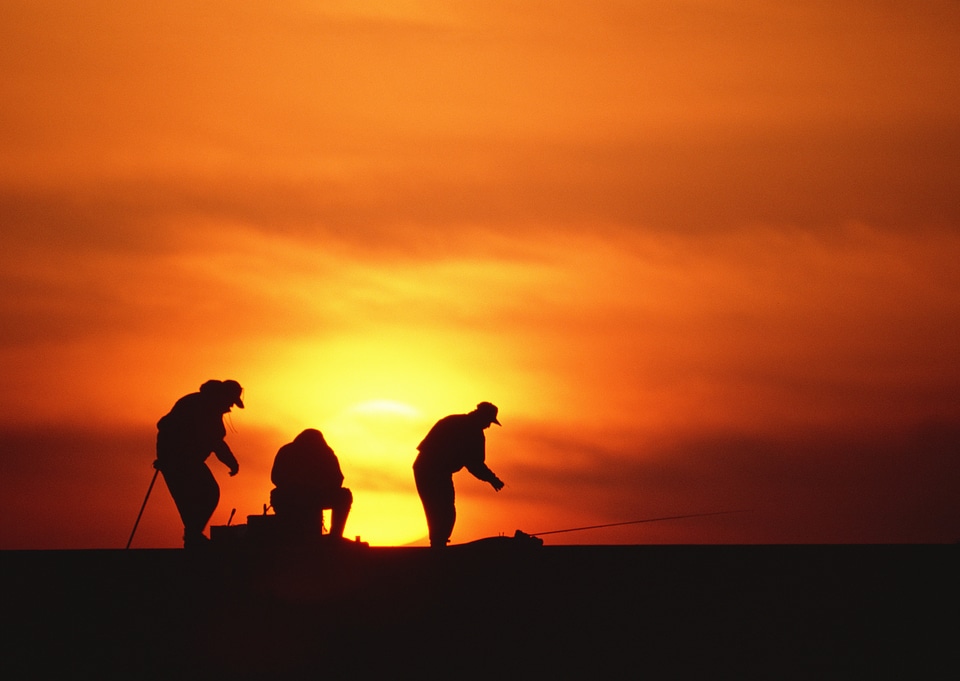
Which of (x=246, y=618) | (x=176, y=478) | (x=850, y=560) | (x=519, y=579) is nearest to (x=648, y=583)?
(x=519, y=579)

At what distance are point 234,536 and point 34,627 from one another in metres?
2.53

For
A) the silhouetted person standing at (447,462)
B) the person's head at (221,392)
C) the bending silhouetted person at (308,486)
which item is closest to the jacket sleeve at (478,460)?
the silhouetted person standing at (447,462)

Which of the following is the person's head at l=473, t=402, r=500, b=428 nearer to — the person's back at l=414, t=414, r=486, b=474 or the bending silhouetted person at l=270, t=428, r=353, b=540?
the person's back at l=414, t=414, r=486, b=474

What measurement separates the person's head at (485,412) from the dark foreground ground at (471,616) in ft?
7.60

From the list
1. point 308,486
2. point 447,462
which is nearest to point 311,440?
point 308,486

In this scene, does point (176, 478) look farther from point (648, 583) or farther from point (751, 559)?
point (751, 559)

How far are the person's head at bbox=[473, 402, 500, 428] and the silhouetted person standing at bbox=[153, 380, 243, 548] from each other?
3283mm

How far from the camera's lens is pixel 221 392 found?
17.7m

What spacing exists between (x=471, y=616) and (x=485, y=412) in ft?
13.5

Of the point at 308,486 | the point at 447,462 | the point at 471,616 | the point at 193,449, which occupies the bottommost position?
the point at 471,616

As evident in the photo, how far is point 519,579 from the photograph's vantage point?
1658 cm

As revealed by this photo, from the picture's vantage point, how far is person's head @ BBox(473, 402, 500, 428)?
63.3 feet

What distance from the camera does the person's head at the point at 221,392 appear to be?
17672 millimetres

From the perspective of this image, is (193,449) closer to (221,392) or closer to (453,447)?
(221,392)
